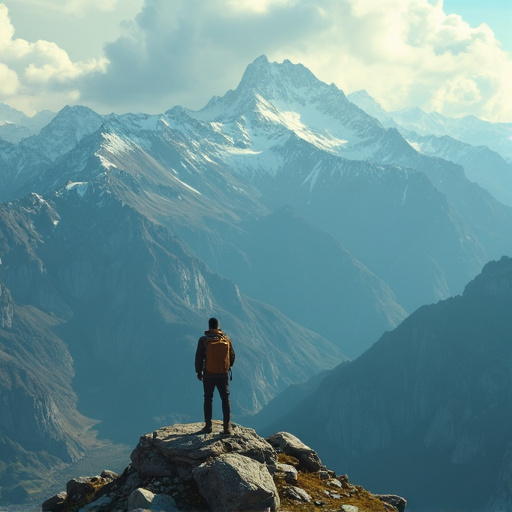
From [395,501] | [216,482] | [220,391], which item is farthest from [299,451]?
[216,482]

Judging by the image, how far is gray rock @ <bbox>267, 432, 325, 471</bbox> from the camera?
43438mm

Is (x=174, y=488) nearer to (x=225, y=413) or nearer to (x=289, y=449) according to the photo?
(x=225, y=413)

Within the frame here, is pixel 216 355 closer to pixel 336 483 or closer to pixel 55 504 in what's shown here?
pixel 336 483

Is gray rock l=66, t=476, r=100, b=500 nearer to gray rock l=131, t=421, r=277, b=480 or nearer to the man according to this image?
gray rock l=131, t=421, r=277, b=480

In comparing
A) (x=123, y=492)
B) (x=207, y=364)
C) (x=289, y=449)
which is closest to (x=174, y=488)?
(x=123, y=492)

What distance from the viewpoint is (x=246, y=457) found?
36531 mm

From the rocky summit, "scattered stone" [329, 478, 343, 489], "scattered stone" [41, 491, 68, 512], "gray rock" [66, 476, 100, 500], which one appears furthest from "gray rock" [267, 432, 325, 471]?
"scattered stone" [41, 491, 68, 512]

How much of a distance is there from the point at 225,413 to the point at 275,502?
26.1 feet

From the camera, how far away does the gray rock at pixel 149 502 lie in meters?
34.2

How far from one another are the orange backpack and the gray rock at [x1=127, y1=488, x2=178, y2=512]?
7602 mm

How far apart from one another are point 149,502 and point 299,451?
39.7ft

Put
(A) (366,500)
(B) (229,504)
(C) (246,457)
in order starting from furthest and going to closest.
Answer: (A) (366,500) < (C) (246,457) < (B) (229,504)

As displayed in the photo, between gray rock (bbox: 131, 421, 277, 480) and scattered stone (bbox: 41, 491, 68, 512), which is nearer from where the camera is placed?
gray rock (bbox: 131, 421, 277, 480)

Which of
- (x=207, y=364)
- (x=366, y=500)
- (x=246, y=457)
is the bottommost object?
(x=366, y=500)
